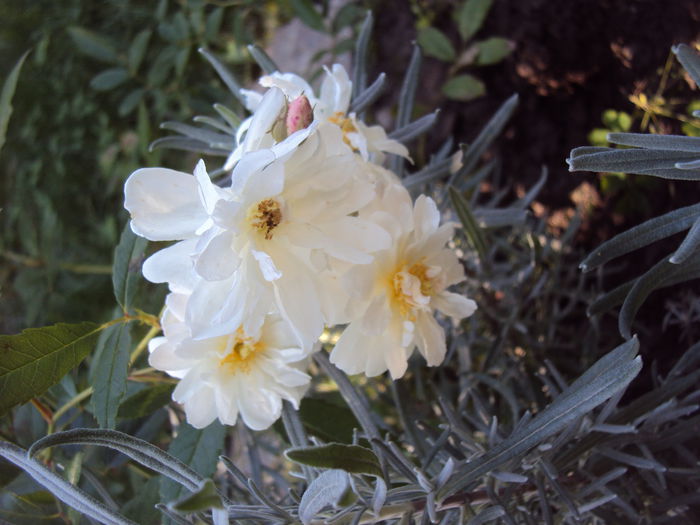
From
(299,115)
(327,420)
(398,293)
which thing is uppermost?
(299,115)

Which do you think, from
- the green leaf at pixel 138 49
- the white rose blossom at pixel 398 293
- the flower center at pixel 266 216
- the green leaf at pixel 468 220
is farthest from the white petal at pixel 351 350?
the green leaf at pixel 138 49

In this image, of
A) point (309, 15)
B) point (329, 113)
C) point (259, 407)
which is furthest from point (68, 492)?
point (309, 15)

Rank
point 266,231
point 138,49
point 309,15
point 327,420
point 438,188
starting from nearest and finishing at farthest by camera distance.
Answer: point 266,231, point 327,420, point 438,188, point 309,15, point 138,49

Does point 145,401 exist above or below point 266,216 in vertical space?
below

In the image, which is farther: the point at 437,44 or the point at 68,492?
the point at 437,44

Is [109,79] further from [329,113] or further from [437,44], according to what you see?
[329,113]

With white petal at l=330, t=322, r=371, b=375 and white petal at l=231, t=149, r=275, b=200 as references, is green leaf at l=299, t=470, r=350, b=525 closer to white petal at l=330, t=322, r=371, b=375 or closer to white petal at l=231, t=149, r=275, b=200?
white petal at l=330, t=322, r=371, b=375

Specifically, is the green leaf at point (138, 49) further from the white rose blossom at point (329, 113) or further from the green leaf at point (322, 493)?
the green leaf at point (322, 493)

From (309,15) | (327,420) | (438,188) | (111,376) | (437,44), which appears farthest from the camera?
(309,15)
